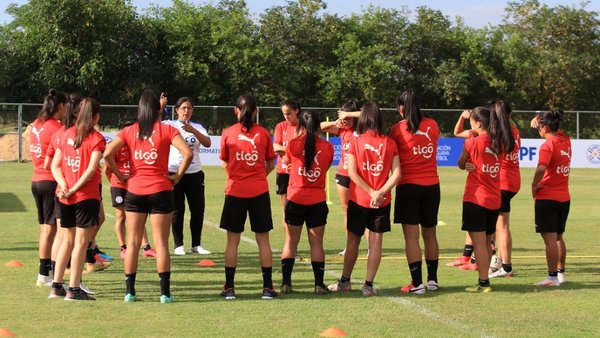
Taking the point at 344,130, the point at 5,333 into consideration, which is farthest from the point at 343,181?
the point at 5,333

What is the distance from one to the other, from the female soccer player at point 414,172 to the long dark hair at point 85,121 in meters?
2.93

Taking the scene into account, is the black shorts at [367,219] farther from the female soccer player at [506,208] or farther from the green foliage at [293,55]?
the green foliage at [293,55]

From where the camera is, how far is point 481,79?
158 ft

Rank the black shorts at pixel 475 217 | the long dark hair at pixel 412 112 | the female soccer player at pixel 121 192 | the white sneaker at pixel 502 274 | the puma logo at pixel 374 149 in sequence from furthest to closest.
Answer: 1. the white sneaker at pixel 502 274
2. the female soccer player at pixel 121 192
3. the black shorts at pixel 475 217
4. the long dark hair at pixel 412 112
5. the puma logo at pixel 374 149

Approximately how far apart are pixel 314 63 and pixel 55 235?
122ft

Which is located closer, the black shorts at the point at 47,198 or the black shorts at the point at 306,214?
the black shorts at the point at 306,214

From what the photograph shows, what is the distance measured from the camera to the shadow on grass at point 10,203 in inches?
710

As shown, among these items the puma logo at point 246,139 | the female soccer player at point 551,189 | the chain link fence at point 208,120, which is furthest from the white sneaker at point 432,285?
the chain link fence at point 208,120

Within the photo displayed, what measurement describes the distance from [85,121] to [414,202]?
3.27m

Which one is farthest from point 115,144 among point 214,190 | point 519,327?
point 214,190

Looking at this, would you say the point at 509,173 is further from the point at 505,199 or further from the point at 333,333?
the point at 333,333

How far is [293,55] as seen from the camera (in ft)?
153

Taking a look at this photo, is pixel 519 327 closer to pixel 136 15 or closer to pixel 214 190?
pixel 214 190


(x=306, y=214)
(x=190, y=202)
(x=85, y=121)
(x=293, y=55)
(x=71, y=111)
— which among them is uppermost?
(x=293, y=55)
